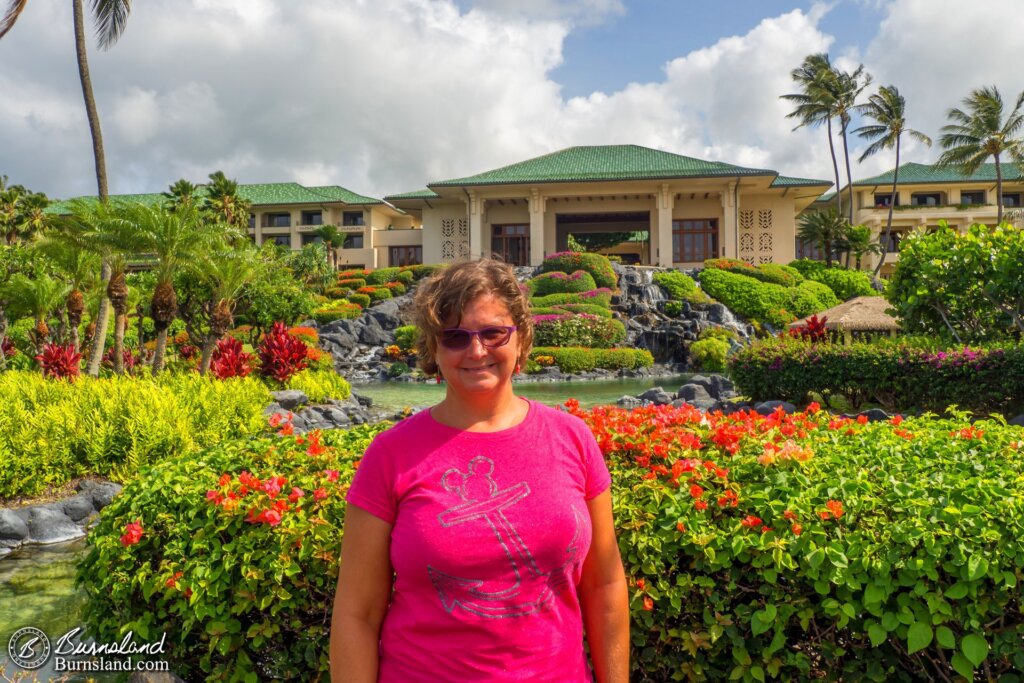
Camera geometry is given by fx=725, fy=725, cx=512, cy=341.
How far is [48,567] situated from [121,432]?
2491mm

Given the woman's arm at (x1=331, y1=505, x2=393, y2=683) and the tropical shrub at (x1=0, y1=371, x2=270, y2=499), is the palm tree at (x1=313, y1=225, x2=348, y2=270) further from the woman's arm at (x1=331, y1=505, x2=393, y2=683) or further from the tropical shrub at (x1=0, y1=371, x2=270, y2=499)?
the woman's arm at (x1=331, y1=505, x2=393, y2=683)

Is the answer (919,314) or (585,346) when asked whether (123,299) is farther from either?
(585,346)

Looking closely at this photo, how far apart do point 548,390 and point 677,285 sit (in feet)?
46.2

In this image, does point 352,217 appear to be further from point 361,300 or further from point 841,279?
point 841,279

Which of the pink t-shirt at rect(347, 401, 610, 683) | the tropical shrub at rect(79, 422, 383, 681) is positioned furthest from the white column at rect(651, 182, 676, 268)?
the pink t-shirt at rect(347, 401, 610, 683)

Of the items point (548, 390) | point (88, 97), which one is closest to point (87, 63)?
point (88, 97)

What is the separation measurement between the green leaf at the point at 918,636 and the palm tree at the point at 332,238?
45.8 meters

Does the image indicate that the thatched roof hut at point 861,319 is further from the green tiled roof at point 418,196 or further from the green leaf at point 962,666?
the green tiled roof at point 418,196

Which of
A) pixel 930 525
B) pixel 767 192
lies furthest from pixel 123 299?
pixel 767 192

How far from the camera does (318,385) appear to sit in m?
16.8

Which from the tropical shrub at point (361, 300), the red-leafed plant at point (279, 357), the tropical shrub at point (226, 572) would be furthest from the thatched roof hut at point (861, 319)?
the tropical shrub at point (361, 300)

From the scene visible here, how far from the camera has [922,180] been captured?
49.6 meters

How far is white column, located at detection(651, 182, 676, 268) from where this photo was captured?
39.5 metres

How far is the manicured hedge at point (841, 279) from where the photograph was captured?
36.2 meters
